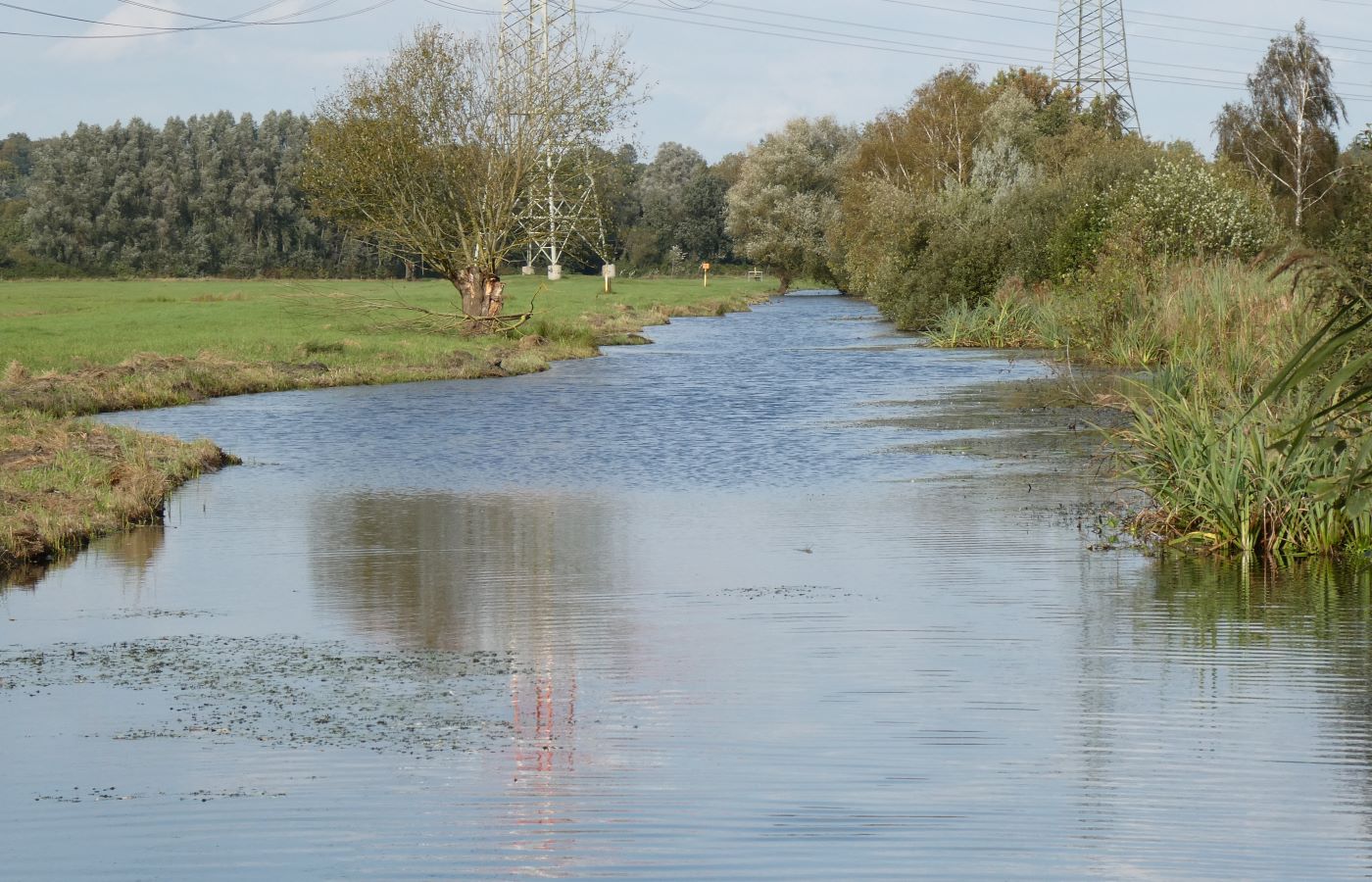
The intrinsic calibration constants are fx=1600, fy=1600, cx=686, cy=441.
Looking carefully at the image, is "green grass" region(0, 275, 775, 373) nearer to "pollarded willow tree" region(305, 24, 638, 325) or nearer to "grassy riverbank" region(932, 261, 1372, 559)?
"pollarded willow tree" region(305, 24, 638, 325)

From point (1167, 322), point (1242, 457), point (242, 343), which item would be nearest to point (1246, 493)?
point (1242, 457)

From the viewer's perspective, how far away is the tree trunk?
47.6 meters

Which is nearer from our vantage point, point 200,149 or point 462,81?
point 462,81

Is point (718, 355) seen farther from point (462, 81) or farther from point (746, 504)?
point (746, 504)

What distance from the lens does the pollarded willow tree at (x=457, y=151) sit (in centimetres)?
4519

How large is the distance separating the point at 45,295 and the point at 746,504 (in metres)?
59.6

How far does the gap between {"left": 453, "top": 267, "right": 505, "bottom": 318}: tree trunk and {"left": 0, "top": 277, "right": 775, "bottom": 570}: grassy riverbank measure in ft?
5.55

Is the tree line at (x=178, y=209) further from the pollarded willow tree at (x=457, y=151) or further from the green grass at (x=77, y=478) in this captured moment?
the green grass at (x=77, y=478)

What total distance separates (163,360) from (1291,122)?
216 feet

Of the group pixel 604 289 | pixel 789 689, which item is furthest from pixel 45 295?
pixel 789 689

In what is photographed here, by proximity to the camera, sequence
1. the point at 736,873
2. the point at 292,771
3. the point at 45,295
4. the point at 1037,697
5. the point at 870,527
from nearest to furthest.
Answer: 1. the point at 736,873
2. the point at 292,771
3. the point at 1037,697
4. the point at 870,527
5. the point at 45,295

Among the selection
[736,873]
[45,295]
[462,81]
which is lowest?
[736,873]

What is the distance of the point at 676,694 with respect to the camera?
862 cm

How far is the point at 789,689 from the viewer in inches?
342
